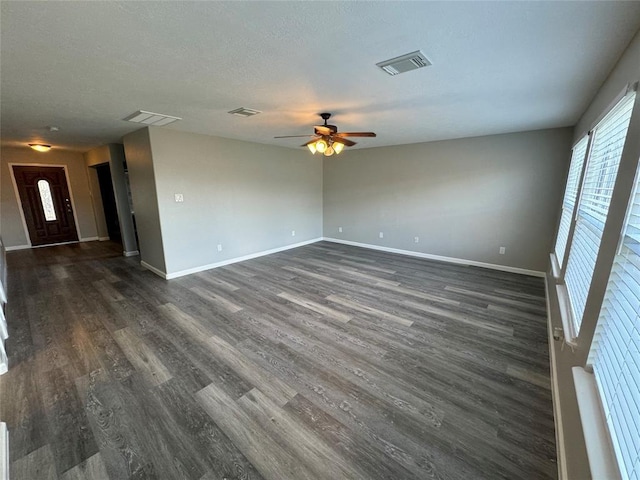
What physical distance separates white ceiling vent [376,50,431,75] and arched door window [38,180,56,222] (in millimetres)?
8733

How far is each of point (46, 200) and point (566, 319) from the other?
10.1m

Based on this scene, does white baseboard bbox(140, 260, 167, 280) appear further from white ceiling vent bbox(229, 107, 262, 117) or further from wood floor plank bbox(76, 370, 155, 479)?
white ceiling vent bbox(229, 107, 262, 117)

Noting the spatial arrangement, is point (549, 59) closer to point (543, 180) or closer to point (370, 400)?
point (370, 400)

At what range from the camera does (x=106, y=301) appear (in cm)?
348

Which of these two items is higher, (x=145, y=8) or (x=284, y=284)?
(x=145, y=8)

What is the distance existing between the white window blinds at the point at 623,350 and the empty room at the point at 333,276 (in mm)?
13

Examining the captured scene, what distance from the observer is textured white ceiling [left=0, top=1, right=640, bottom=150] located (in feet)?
4.37

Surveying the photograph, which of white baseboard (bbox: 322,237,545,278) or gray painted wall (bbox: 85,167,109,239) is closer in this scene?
white baseboard (bbox: 322,237,545,278)

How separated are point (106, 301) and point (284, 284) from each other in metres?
2.41

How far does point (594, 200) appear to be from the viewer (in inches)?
78.2

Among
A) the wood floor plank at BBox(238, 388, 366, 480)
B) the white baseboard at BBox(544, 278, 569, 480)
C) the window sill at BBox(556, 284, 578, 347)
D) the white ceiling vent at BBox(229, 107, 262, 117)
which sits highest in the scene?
the white ceiling vent at BBox(229, 107, 262, 117)

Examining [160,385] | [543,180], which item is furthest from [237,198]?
[543,180]

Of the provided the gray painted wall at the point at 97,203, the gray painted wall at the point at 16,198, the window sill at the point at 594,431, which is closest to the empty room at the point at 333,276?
the window sill at the point at 594,431

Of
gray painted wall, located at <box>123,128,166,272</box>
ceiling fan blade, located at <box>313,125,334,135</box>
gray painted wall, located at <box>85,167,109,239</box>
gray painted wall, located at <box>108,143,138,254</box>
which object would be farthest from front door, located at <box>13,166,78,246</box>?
ceiling fan blade, located at <box>313,125,334,135</box>
